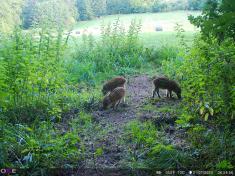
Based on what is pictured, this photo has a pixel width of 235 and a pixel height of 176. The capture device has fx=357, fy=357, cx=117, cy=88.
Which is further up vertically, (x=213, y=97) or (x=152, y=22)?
(x=213, y=97)

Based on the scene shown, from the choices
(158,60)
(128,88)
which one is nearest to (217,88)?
(128,88)

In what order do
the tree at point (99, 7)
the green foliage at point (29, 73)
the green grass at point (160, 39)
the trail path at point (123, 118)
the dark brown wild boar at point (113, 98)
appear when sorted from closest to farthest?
the trail path at point (123, 118), the green foliage at point (29, 73), the dark brown wild boar at point (113, 98), the green grass at point (160, 39), the tree at point (99, 7)

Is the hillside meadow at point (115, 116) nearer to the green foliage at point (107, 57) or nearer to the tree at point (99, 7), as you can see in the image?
the green foliage at point (107, 57)

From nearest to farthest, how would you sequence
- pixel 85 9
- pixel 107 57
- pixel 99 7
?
pixel 107 57 → pixel 85 9 → pixel 99 7

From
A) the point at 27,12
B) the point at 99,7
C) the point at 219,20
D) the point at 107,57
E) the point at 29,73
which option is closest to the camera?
the point at 219,20


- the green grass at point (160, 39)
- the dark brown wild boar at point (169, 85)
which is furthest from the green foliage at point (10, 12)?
the dark brown wild boar at point (169, 85)

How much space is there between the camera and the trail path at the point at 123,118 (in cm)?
535

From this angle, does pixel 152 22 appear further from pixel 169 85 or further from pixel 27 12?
pixel 169 85

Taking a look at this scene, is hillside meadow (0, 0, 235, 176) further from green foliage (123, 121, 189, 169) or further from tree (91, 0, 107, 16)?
tree (91, 0, 107, 16)

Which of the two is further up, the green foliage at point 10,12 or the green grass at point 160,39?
the green foliage at point 10,12

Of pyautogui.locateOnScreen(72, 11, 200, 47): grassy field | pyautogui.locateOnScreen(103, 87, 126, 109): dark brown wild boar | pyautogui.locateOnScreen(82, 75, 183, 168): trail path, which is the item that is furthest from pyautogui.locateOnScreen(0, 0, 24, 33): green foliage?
pyautogui.locateOnScreen(103, 87, 126, 109): dark brown wild boar

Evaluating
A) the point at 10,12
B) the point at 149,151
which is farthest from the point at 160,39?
the point at 149,151

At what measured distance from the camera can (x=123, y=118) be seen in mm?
7297

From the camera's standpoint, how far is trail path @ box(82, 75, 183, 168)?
535cm
